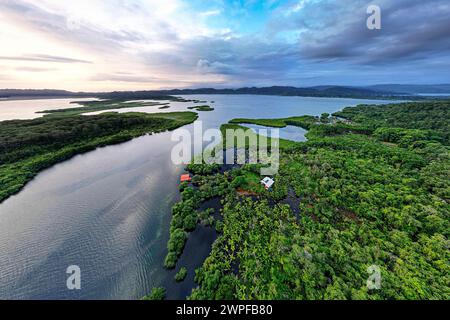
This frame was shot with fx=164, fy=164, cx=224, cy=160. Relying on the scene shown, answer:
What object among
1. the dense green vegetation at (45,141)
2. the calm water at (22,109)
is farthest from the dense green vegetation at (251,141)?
the calm water at (22,109)

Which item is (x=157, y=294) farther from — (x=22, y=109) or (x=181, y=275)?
(x=22, y=109)

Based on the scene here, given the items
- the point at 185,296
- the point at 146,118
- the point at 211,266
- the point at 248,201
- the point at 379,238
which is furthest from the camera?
the point at 146,118

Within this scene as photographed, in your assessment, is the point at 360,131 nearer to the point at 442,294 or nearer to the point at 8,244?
the point at 442,294

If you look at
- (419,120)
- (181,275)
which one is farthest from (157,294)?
(419,120)

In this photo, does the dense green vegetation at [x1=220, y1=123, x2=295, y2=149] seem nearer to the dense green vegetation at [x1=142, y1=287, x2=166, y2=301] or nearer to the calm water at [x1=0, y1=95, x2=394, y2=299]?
the calm water at [x1=0, y1=95, x2=394, y2=299]

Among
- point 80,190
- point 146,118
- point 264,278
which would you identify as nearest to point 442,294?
point 264,278

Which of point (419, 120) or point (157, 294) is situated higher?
point (419, 120)
